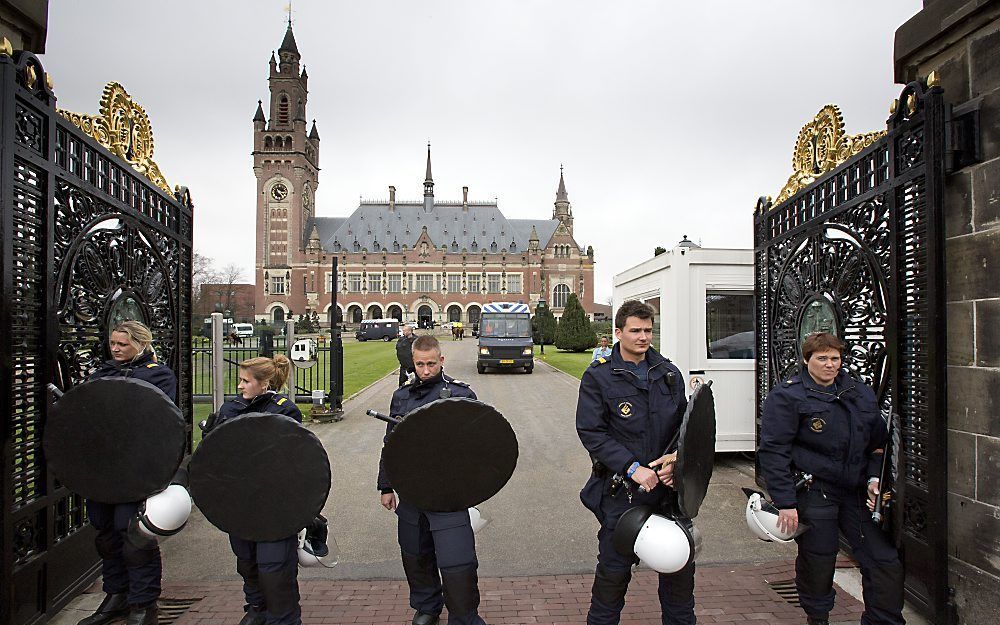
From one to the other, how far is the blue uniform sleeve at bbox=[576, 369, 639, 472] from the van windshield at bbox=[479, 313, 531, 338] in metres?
19.8

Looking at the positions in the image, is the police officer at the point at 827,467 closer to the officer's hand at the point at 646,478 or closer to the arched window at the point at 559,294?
the officer's hand at the point at 646,478

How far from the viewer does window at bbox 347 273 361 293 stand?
7625 centimetres

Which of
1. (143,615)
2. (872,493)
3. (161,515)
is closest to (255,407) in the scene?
(161,515)

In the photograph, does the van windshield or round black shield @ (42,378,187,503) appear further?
the van windshield

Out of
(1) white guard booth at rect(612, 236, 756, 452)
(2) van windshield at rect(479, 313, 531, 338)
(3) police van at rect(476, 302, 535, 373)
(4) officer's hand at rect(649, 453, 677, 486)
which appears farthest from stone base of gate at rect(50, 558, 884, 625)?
(2) van windshield at rect(479, 313, 531, 338)

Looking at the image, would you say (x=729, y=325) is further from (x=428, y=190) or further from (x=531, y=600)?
(x=428, y=190)

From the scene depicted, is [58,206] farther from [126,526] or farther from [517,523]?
[517,523]

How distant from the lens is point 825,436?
10.7ft

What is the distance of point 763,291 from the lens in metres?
6.21

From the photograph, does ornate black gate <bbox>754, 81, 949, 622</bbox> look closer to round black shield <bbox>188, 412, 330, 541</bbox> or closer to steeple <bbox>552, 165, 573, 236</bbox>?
round black shield <bbox>188, 412, 330, 541</bbox>

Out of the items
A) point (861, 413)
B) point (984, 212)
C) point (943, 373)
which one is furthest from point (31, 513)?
point (984, 212)

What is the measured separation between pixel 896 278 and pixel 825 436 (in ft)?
4.44

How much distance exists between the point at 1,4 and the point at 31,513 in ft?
10.6

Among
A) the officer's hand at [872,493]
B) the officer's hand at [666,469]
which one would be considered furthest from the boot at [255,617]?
the officer's hand at [872,493]
